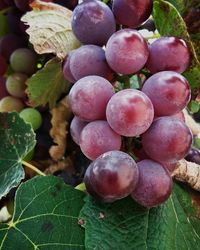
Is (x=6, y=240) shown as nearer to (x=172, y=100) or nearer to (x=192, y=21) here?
(x=172, y=100)

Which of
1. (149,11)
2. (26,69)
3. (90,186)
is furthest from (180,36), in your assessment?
(26,69)

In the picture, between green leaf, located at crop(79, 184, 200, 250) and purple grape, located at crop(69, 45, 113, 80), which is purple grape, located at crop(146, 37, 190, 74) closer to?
purple grape, located at crop(69, 45, 113, 80)

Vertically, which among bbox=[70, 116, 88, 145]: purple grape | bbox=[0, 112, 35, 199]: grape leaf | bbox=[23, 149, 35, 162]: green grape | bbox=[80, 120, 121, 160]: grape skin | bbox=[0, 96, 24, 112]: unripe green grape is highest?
bbox=[80, 120, 121, 160]: grape skin

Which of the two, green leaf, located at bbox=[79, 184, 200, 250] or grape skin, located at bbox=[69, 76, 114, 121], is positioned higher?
grape skin, located at bbox=[69, 76, 114, 121]

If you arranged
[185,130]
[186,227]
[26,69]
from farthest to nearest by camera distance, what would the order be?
[26,69] → [186,227] → [185,130]

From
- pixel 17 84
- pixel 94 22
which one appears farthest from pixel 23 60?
pixel 94 22

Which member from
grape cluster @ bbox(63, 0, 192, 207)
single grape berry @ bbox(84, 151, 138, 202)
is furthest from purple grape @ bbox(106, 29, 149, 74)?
single grape berry @ bbox(84, 151, 138, 202)

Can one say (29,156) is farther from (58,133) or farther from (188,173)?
(188,173)
